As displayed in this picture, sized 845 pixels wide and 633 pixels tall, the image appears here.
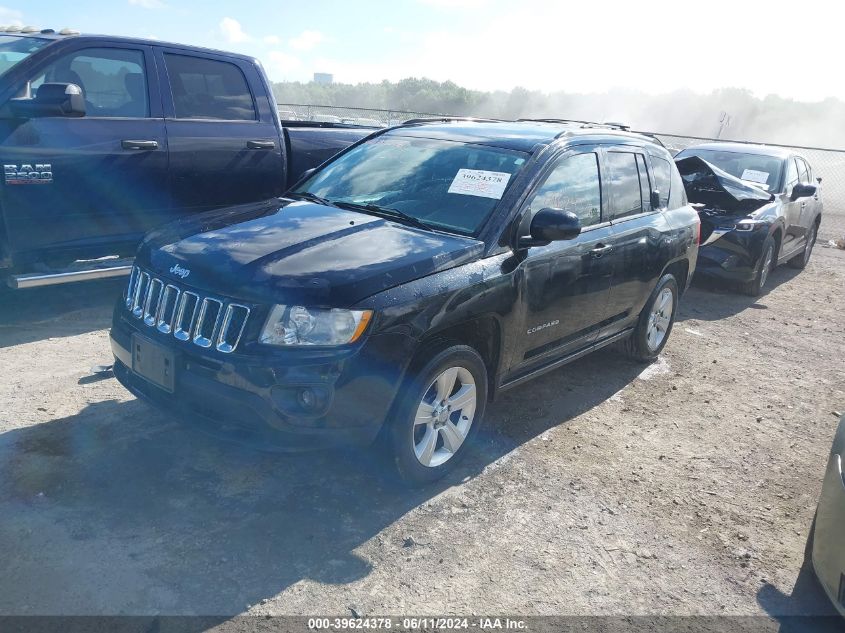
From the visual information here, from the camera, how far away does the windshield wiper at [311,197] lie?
4.36 meters

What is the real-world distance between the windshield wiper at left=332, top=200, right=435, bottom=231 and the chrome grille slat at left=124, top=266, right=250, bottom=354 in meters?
1.21

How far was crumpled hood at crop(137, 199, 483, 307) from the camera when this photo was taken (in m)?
3.15

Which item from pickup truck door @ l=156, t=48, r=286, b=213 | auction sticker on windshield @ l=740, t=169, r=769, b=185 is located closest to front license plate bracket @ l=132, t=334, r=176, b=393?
pickup truck door @ l=156, t=48, r=286, b=213

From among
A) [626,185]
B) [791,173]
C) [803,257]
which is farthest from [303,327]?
[803,257]

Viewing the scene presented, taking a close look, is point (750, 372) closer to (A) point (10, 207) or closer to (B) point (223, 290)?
(B) point (223, 290)

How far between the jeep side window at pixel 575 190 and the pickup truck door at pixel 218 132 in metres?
3.23

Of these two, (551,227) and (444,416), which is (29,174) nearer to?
(444,416)

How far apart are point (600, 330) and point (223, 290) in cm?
279

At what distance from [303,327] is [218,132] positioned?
373cm

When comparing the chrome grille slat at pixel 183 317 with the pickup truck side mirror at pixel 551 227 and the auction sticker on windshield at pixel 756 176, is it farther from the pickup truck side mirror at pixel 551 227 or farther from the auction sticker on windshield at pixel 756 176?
the auction sticker on windshield at pixel 756 176

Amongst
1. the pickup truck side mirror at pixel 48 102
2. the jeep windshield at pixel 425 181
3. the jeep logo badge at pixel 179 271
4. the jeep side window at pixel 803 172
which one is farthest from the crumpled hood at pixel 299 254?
the jeep side window at pixel 803 172

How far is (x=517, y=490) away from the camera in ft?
12.4

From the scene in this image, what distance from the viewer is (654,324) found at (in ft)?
19.1

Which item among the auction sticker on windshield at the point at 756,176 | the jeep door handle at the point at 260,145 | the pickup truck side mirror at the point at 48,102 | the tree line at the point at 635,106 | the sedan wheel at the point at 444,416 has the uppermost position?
the tree line at the point at 635,106
